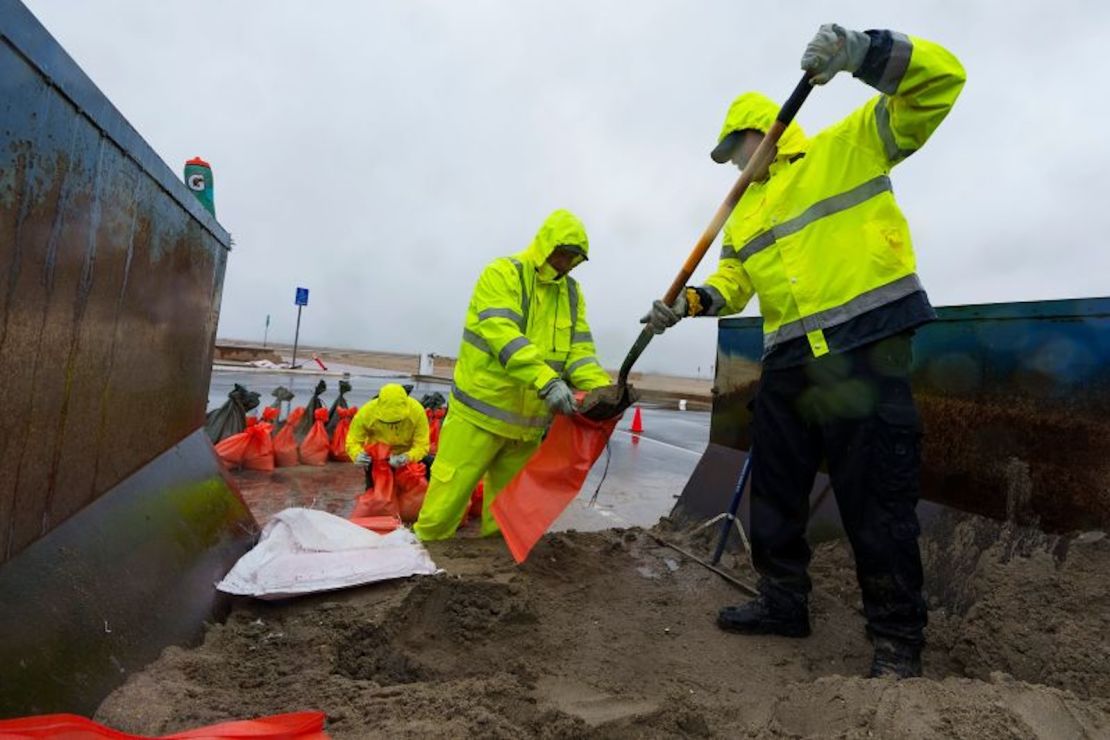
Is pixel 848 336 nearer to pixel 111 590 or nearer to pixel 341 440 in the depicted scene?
pixel 111 590

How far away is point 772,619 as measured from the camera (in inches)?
103

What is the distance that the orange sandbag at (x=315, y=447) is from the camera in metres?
6.86

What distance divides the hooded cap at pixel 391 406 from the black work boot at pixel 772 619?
11.2ft

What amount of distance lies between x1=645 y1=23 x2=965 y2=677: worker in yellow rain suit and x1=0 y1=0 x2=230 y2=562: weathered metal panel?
212cm

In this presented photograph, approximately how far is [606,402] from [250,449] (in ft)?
14.0

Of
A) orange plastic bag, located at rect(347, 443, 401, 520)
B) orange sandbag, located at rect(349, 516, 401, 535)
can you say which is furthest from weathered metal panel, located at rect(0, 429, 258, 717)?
orange plastic bag, located at rect(347, 443, 401, 520)

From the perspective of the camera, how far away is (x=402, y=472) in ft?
16.6

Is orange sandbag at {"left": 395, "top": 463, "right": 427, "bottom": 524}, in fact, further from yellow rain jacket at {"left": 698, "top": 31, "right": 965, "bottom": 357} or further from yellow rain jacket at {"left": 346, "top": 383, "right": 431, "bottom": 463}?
yellow rain jacket at {"left": 698, "top": 31, "right": 965, "bottom": 357}

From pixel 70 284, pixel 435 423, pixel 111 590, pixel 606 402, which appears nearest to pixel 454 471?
pixel 606 402

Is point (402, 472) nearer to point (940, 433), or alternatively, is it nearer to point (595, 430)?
point (595, 430)

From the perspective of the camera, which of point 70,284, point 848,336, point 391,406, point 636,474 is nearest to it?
point 70,284

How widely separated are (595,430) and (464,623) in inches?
48.3

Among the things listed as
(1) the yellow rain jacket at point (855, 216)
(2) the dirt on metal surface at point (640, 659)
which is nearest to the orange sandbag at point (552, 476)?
(2) the dirt on metal surface at point (640, 659)

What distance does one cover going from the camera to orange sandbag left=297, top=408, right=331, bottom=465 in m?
6.86
